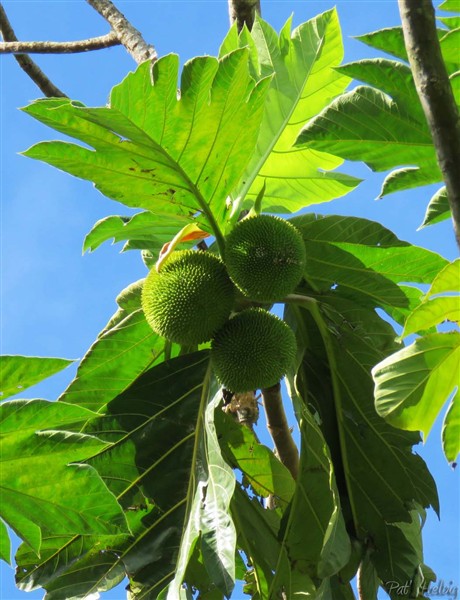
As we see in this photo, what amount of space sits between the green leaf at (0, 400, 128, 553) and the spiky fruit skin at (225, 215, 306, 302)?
1.80ft

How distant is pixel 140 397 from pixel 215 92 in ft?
3.01

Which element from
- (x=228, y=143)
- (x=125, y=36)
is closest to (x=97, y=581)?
(x=228, y=143)

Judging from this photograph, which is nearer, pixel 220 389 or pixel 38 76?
pixel 220 389

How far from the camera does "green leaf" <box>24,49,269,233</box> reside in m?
2.31

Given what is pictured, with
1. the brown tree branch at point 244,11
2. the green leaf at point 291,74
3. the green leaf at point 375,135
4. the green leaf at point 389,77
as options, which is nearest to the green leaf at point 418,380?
the green leaf at point 375,135

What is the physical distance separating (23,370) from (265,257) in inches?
26.9

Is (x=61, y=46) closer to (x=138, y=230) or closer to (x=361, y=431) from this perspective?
(x=138, y=230)

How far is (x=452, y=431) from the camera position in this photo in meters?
2.14

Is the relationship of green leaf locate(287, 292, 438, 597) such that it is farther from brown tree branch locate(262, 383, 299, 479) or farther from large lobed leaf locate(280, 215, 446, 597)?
brown tree branch locate(262, 383, 299, 479)

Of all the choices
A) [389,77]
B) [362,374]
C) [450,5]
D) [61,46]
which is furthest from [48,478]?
[61,46]

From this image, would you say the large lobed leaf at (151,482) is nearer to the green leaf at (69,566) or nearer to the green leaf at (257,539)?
the green leaf at (69,566)

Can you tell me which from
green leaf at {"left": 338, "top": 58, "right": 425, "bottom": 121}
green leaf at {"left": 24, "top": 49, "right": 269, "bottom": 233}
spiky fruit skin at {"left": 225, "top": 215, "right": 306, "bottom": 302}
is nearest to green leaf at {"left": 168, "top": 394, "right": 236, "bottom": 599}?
spiky fruit skin at {"left": 225, "top": 215, "right": 306, "bottom": 302}

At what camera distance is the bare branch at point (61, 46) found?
3719 millimetres

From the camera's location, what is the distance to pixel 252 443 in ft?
9.05
